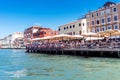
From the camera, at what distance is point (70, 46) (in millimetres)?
46125

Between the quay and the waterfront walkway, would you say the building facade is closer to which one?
the waterfront walkway

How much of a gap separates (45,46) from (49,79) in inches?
1459

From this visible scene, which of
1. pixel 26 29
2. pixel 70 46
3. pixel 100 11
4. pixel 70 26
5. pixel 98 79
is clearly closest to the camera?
pixel 98 79

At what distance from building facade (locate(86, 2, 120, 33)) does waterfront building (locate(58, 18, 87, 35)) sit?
4.71ft

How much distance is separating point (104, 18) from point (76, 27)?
1028 centimetres

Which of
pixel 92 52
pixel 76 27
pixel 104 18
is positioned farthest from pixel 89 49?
pixel 76 27

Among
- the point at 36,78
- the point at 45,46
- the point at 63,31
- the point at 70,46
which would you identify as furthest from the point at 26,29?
the point at 36,78

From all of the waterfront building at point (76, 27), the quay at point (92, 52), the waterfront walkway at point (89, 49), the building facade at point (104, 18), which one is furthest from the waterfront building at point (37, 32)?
the quay at point (92, 52)

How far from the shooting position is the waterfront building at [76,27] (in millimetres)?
68062

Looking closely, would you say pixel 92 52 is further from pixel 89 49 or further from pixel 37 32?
pixel 37 32

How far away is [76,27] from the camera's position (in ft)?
229

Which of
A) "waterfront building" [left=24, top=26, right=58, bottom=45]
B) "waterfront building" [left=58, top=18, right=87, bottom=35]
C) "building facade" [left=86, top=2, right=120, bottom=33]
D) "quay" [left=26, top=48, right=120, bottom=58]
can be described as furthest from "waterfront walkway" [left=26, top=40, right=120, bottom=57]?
"waterfront building" [left=24, top=26, right=58, bottom=45]

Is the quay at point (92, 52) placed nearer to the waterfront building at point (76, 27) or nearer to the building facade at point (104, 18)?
the building facade at point (104, 18)

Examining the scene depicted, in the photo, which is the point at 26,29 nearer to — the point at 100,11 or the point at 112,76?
the point at 100,11
